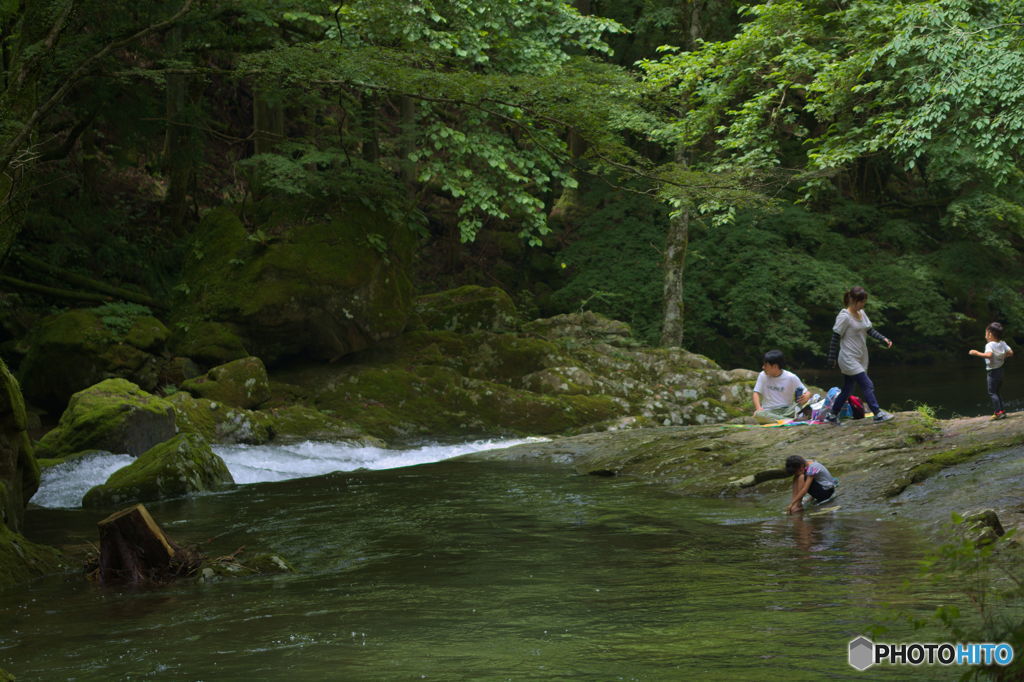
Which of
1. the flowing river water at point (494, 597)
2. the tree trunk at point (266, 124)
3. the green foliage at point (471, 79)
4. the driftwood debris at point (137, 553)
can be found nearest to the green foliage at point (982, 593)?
the flowing river water at point (494, 597)

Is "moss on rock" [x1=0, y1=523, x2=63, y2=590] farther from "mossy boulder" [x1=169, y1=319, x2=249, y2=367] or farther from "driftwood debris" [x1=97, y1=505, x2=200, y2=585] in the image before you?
"mossy boulder" [x1=169, y1=319, x2=249, y2=367]

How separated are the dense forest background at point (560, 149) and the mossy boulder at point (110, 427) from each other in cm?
281

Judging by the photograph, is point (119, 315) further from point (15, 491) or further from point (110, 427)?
point (15, 491)

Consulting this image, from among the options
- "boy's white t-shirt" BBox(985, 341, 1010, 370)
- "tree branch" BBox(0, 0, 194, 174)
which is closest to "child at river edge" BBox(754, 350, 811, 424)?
"boy's white t-shirt" BBox(985, 341, 1010, 370)

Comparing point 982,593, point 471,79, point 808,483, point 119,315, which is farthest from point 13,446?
point 119,315

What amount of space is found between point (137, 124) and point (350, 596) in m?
16.6

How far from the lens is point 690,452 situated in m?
12.7

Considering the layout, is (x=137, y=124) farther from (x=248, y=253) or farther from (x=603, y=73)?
(x=603, y=73)

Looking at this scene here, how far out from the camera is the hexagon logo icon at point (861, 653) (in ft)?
12.4

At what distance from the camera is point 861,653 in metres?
3.88

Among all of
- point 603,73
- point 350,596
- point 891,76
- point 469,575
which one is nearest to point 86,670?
point 350,596

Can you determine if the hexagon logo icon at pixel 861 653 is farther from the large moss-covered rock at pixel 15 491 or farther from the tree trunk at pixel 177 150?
the tree trunk at pixel 177 150

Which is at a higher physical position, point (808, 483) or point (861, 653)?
point (861, 653)

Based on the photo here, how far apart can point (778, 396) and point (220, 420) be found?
9425 millimetres
